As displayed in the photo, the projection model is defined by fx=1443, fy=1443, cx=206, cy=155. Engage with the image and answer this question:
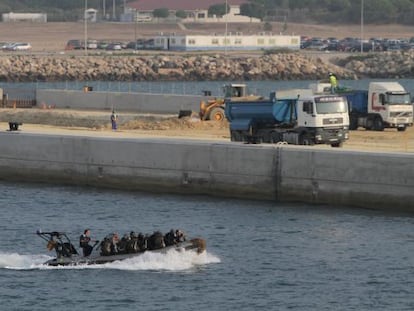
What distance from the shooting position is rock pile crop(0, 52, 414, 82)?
163500 mm

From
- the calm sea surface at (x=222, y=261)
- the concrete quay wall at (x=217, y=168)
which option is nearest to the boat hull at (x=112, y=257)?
the calm sea surface at (x=222, y=261)

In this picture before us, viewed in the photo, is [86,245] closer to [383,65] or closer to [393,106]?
[393,106]

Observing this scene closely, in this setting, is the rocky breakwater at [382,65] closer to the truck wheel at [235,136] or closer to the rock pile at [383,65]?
the rock pile at [383,65]

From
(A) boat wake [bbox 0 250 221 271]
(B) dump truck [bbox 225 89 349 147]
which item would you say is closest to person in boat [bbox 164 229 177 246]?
(A) boat wake [bbox 0 250 221 271]

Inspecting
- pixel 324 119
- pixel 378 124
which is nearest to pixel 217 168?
pixel 324 119

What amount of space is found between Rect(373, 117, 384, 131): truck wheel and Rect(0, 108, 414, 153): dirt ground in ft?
1.31

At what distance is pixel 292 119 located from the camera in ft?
231

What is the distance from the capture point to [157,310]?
44.7m

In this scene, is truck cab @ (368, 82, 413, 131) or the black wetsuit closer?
the black wetsuit

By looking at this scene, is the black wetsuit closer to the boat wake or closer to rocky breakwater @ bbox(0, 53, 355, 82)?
the boat wake

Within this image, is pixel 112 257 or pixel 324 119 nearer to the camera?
pixel 112 257

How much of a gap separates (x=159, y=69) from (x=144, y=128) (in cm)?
8419

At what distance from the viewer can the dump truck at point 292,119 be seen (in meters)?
68.8

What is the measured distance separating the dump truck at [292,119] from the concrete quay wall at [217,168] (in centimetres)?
281
